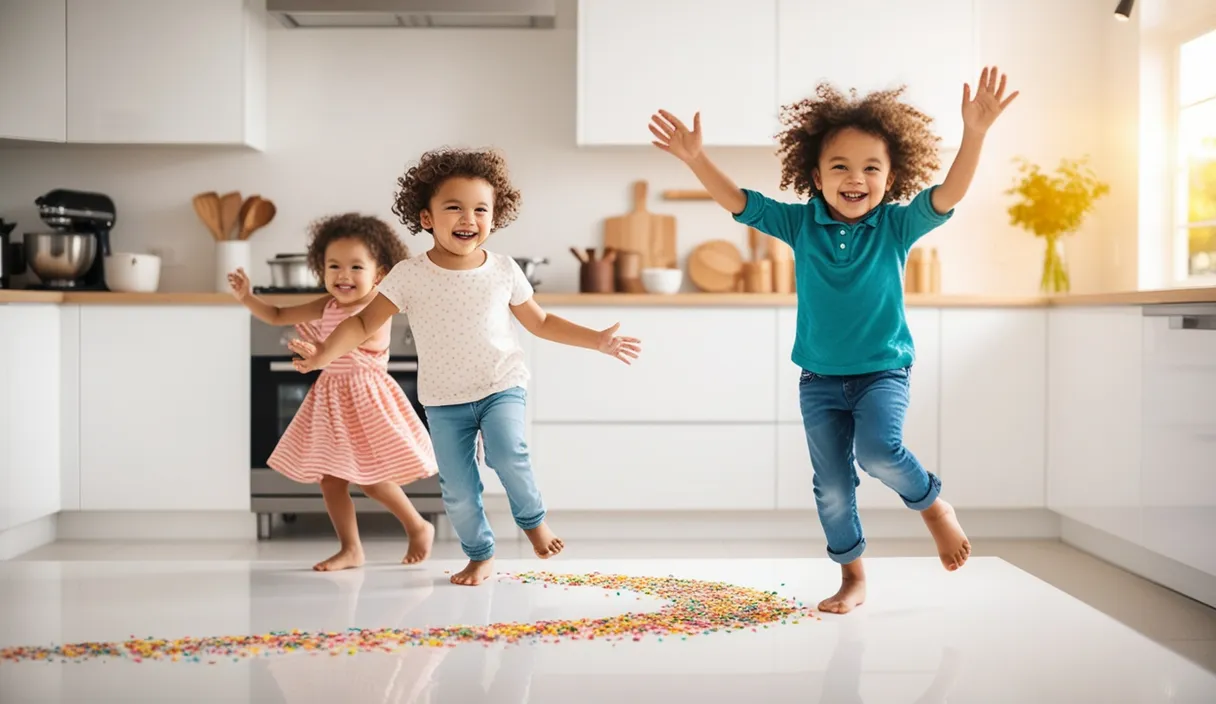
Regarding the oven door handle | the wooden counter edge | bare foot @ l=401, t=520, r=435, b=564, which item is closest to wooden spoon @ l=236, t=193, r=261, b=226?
the wooden counter edge

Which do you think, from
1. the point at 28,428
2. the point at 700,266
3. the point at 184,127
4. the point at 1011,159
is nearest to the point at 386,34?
the point at 184,127

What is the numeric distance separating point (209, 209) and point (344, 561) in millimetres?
2069

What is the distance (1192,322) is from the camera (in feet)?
9.50

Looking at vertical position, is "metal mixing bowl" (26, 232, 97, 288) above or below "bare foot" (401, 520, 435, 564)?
above

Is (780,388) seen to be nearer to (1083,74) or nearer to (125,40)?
(1083,74)

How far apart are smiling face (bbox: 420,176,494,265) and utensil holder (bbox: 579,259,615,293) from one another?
1613 millimetres

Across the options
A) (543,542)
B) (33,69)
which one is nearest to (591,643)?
(543,542)

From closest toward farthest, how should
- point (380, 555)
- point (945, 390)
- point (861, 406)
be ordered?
1. point (861, 406)
2. point (380, 555)
3. point (945, 390)

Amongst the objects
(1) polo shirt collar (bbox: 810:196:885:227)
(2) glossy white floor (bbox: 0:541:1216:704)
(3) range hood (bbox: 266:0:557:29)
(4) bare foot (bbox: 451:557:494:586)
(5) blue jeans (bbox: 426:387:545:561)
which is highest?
(3) range hood (bbox: 266:0:557:29)

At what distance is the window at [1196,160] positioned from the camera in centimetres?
395

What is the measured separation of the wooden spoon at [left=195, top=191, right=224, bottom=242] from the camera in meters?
4.47

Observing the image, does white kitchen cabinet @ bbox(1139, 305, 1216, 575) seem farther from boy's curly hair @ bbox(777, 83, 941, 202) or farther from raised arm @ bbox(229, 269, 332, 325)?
raised arm @ bbox(229, 269, 332, 325)

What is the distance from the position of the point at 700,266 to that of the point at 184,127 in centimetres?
199

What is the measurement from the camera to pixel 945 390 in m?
3.98
